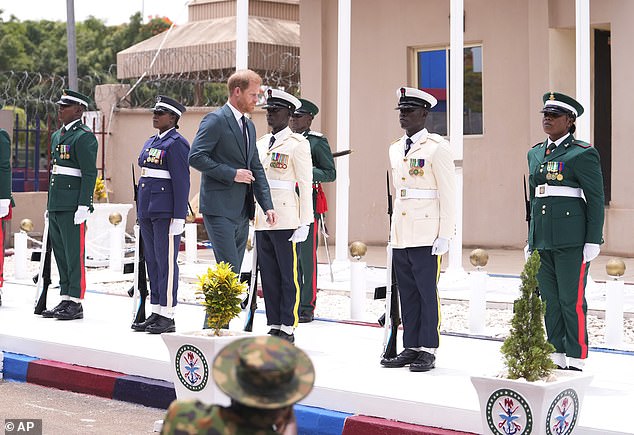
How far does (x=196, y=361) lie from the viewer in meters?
5.85

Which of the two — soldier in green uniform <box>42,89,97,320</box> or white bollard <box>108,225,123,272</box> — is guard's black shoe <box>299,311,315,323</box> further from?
white bollard <box>108,225,123,272</box>

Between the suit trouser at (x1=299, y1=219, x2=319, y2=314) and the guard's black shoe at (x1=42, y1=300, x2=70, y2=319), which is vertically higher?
the suit trouser at (x1=299, y1=219, x2=319, y2=314)

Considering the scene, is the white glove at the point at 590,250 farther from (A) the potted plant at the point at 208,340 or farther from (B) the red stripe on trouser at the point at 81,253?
(B) the red stripe on trouser at the point at 81,253

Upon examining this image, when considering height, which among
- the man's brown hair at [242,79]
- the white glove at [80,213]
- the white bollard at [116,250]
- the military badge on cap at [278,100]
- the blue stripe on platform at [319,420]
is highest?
the man's brown hair at [242,79]

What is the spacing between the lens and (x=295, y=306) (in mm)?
7844

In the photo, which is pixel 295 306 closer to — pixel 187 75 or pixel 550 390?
pixel 550 390

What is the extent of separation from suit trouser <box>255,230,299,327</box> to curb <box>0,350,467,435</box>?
118 centimetres

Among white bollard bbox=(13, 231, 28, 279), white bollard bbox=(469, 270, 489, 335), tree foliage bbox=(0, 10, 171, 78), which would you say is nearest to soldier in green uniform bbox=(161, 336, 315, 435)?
white bollard bbox=(469, 270, 489, 335)

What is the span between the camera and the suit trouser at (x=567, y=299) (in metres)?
6.61

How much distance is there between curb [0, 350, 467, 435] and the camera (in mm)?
5773

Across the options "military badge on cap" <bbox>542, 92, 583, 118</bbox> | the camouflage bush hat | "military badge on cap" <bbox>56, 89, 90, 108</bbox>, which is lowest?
the camouflage bush hat

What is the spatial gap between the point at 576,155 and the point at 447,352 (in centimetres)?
176

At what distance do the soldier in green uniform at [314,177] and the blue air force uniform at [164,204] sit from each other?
1184 millimetres

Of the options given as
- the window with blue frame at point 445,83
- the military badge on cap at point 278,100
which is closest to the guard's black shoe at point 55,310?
the military badge on cap at point 278,100
